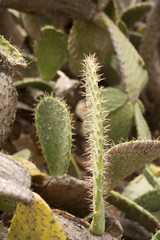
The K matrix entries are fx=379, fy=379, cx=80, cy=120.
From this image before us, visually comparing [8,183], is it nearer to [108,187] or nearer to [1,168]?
[1,168]

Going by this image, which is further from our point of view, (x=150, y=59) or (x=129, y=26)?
(x=129, y=26)

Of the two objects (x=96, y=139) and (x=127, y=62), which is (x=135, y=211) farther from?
(x=127, y=62)

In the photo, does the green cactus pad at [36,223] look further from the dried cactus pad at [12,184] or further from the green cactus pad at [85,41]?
the green cactus pad at [85,41]

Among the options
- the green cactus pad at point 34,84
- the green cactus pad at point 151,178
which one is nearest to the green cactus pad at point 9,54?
the green cactus pad at point 34,84

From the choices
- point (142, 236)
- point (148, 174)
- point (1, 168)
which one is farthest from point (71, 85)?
point (1, 168)

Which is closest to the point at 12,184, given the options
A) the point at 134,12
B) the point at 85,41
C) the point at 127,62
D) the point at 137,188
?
the point at 137,188

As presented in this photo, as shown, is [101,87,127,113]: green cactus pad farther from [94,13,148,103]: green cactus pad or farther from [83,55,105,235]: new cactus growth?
[83,55,105,235]: new cactus growth
